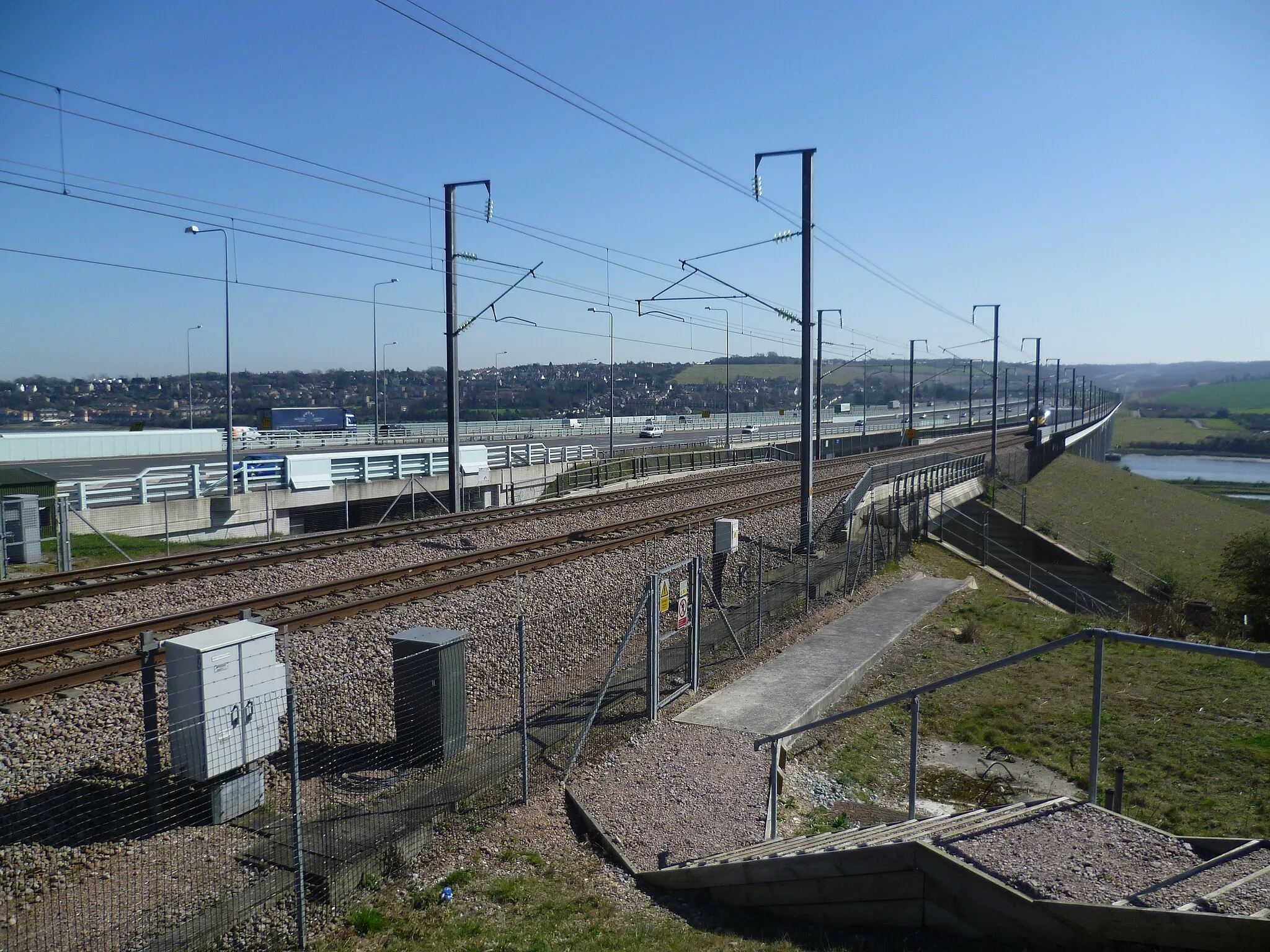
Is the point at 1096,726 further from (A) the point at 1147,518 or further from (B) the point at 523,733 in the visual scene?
(A) the point at 1147,518

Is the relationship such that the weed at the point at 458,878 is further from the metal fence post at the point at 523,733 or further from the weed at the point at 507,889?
the metal fence post at the point at 523,733

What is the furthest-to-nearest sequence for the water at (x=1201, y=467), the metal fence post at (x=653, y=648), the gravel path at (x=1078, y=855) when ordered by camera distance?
the water at (x=1201, y=467), the metal fence post at (x=653, y=648), the gravel path at (x=1078, y=855)

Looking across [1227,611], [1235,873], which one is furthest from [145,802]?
[1227,611]

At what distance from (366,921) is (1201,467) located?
18224 centimetres

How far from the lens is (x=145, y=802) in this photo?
739 cm

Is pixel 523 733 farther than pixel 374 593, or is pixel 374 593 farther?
pixel 374 593

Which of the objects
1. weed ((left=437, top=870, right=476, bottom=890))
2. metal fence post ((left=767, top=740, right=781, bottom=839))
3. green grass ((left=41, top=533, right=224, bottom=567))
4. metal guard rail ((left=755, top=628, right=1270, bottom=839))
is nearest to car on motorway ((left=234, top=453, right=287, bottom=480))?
green grass ((left=41, top=533, right=224, bottom=567))

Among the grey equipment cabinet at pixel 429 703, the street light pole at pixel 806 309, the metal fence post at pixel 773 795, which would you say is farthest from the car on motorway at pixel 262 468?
the metal fence post at pixel 773 795

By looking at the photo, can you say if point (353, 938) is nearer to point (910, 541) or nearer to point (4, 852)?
point (4, 852)

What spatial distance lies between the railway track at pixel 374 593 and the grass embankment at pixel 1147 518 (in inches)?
1007

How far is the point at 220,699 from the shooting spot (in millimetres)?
7371

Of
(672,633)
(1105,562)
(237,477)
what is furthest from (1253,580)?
(237,477)

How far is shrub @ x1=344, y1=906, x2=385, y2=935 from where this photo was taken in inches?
244

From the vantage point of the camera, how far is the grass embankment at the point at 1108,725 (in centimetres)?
927
